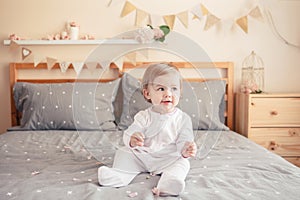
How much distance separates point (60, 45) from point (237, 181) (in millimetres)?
1977

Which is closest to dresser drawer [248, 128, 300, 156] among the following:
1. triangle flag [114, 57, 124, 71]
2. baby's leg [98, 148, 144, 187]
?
triangle flag [114, 57, 124, 71]

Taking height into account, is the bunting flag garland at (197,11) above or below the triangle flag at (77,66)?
above

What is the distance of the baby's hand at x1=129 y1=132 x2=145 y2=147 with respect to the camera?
4.64ft

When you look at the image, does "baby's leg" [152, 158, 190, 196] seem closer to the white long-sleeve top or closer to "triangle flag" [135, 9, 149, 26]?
the white long-sleeve top

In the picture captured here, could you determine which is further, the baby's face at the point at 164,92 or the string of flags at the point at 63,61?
the string of flags at the point at 63,61

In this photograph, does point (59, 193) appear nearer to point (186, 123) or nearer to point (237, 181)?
point (186, 123)

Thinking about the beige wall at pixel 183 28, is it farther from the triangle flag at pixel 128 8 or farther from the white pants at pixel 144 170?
the white pants at pixel 144 170

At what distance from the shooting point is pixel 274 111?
2.63 m

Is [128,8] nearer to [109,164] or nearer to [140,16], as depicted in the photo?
[140,16]

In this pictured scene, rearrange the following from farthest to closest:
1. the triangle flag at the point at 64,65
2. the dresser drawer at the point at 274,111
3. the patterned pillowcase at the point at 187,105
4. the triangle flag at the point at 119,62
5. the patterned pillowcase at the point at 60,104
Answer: the triangle flag at the point at 64,65 < the triangle flag at the point at 119,62 < the dresser drawer at the point at 274,111 < the patterned pillowcase at the point at 60,104 < the patterned pillowcase at the point at 187,105

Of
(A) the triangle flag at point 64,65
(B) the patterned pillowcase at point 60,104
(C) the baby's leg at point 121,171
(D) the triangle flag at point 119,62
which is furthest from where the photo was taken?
(A) the triangle flag at point 64,65

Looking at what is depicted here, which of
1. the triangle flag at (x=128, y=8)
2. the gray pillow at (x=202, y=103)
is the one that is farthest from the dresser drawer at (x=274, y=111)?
the triangle flag at (x=128, y=8)

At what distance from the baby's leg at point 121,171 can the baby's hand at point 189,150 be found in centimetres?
21

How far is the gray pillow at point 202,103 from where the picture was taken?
164 cm
